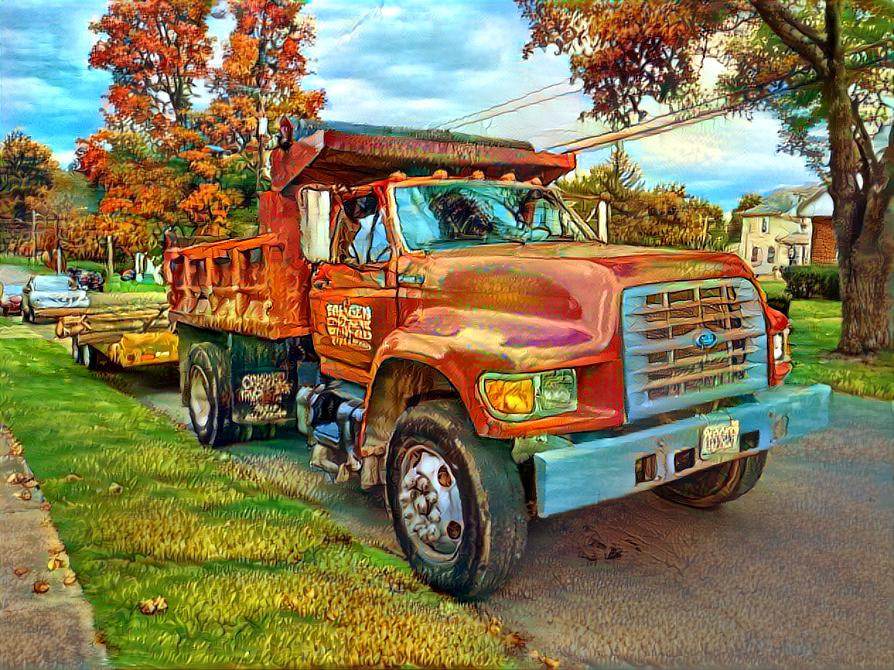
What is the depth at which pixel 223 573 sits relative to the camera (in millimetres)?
3512

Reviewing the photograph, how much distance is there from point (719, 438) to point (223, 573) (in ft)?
7.99

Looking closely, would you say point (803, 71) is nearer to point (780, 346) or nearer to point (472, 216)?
point (780, 346)

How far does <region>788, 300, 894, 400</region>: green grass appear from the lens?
4789mm

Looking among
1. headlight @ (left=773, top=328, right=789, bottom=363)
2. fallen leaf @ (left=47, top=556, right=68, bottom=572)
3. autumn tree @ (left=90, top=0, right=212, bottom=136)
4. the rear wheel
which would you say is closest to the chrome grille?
headlight @ (left=773, top=328, right=789, bottom=363)

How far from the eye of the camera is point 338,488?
4.98 m

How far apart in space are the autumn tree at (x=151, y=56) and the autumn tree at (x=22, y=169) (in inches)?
24.1

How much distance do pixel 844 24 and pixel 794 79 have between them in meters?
0.43

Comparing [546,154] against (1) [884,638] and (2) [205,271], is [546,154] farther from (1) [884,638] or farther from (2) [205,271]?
(1) [884,638]

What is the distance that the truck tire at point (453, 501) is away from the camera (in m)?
3.10

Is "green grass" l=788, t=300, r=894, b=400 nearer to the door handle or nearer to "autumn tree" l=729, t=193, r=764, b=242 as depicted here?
"autumn tree" l=729, t=193, r=764, b=242

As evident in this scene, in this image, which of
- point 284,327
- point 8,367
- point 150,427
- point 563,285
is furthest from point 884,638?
point 8,367

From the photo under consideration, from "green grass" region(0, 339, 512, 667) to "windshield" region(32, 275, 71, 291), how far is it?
5.52ft

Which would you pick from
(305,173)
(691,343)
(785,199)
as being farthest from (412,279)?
(785,199)

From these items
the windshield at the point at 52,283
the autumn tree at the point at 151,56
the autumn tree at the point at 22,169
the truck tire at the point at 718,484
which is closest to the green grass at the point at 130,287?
the windshield at the point at 52,283
